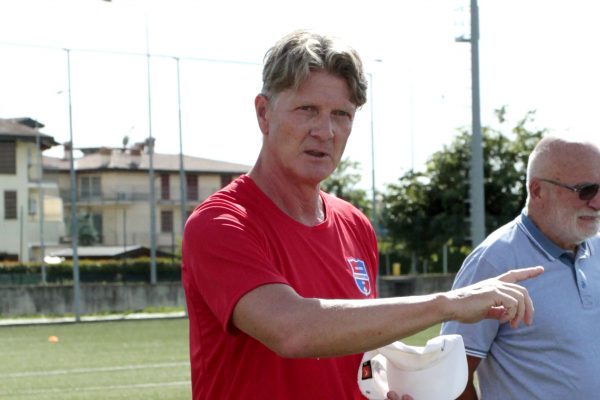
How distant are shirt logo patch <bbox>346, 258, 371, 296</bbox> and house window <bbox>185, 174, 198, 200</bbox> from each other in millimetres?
31927

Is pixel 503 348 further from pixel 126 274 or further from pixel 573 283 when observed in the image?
pixel 126 274

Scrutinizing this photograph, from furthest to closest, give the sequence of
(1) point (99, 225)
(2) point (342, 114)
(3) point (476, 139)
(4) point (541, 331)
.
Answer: (1) point (99, 225) → (3) point (476, 139) → (4) point (541, 331) → (2) point (342, 114)

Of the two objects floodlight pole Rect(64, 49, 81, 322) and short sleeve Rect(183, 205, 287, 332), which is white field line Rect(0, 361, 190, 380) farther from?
short sleeve Rect(183, 205, 287, 332)

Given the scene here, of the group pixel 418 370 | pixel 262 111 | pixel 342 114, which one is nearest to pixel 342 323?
pixel 418 370

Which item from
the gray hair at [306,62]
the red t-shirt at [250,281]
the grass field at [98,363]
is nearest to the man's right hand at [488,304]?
the red t-shirt at [250,281]

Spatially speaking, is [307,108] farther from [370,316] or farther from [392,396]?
[392,396]

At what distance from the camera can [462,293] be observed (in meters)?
2.50

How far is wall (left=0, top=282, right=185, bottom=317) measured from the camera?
98.5 feet

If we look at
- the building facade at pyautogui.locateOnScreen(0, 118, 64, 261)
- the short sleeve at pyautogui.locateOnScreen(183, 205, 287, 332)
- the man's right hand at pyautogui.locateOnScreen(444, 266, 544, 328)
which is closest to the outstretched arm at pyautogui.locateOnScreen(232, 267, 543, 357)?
the man's right hand at pyautogui.locateOnScreen(444, 266, 544, 328)

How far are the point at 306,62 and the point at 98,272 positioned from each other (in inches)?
1236

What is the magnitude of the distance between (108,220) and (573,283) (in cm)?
4108

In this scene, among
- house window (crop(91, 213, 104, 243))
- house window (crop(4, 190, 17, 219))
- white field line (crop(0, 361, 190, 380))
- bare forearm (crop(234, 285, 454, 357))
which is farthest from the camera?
house window (crop(91, 213, 104, 243))

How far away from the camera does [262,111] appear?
9.86 feet

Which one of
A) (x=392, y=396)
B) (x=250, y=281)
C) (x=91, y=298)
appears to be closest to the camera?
(x=250, y=281)
